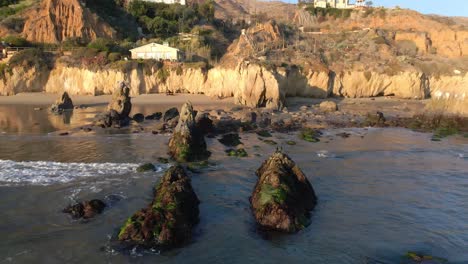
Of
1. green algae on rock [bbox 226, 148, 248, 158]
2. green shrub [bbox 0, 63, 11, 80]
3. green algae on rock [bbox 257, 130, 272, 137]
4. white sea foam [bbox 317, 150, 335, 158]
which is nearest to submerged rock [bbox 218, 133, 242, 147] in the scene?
green algae on rock [bbox 257, 130, 272, 137]

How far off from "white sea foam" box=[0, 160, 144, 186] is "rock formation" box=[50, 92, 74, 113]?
18838 millimetres

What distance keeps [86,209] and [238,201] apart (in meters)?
5.01

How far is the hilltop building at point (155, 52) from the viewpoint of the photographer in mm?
53062

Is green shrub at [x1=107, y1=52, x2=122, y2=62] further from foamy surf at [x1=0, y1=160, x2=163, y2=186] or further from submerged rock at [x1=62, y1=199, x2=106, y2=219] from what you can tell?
submerged rock at [x1=62, y1=199, x2=106, y2=219]

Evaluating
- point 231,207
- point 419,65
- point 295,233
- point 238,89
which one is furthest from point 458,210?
point 419,65

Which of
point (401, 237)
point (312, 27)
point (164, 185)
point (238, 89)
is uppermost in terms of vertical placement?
point (312, 27)

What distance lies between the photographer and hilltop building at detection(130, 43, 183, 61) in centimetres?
5306

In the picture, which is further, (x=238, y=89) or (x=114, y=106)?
(x=238, y=89)

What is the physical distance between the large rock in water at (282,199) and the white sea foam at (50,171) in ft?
22.6

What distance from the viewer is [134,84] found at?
149 feet

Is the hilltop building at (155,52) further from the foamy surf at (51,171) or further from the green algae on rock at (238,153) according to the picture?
the foamy surf at (51,171)

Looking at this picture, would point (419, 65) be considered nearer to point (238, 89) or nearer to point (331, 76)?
point (331, 76)

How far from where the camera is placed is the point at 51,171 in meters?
17.1

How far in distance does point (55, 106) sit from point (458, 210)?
33220 mm
